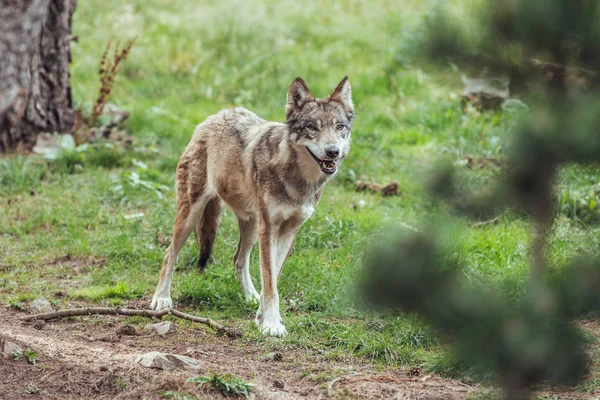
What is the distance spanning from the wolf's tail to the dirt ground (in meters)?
1.20

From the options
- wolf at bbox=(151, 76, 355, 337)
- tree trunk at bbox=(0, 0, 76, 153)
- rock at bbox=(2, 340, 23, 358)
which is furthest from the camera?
tree trunk at bbox=(0, 0, 76, 153)

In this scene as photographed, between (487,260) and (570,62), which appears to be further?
(487,260)

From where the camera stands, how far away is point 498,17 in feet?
7.82

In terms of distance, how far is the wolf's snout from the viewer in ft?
18.3

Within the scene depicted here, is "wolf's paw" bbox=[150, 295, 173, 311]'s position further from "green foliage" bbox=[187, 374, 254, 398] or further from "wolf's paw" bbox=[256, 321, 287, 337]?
"green foliage" bbox=[187, 374, 254, 398]

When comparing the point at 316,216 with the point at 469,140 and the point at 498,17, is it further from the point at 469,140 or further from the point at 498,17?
the point at 498,17

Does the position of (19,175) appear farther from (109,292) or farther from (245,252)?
(245,252)

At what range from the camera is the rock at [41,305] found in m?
5.96

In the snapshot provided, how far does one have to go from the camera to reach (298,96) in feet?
19.4

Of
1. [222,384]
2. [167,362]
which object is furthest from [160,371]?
[222,384]

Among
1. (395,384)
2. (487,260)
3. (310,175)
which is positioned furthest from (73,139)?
(395,384)

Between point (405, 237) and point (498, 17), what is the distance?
73cm

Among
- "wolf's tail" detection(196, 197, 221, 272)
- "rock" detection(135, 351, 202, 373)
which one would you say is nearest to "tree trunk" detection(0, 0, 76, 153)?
"wolf's tail" detection(196, 197, 221, 272)

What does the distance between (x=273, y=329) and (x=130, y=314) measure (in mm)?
1061
